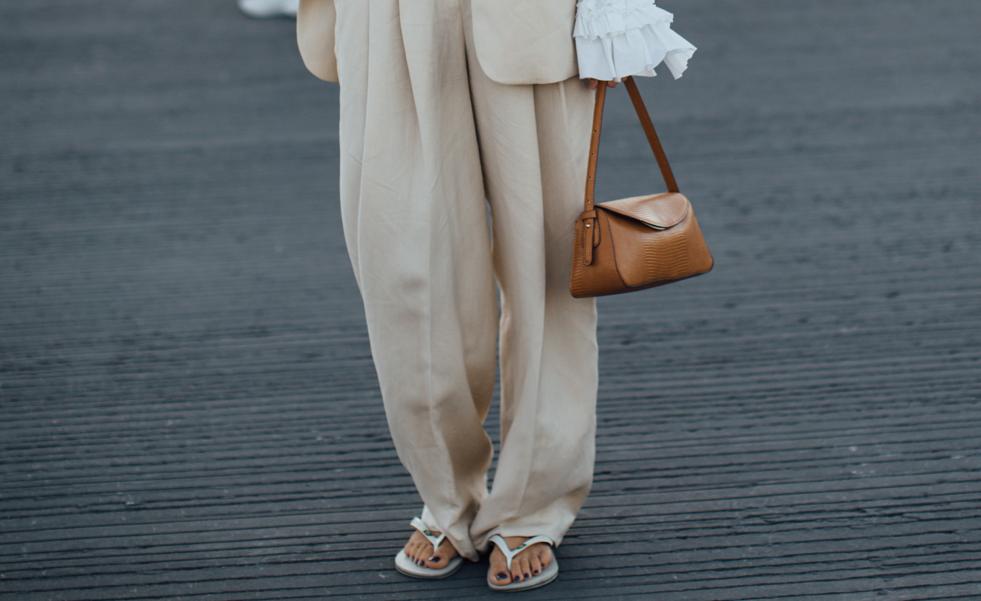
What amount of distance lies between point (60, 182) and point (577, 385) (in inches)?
114

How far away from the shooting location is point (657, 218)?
182cm

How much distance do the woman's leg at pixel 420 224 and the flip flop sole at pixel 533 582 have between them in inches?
6.4

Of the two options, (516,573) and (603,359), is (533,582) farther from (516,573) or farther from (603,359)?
(603,359)

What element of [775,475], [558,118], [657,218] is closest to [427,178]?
[558,118]

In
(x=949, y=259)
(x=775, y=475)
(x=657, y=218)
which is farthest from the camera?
(x=949, y=259)

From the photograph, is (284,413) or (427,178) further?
(284,413)

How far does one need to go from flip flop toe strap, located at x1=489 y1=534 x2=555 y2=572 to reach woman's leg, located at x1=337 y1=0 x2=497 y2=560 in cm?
10

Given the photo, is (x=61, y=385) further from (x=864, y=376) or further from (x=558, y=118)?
(x=864, y=376)

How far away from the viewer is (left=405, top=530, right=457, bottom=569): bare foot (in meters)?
2.08

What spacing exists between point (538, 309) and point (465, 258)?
0.15m

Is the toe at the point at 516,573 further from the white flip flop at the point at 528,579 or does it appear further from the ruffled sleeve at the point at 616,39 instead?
the ruffled sleeve at the point at 616,39

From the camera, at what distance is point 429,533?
83.1 inches

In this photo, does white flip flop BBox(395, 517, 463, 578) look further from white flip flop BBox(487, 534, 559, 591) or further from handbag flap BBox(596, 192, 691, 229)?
handbag flap BBox(596, 192, 691, 229)

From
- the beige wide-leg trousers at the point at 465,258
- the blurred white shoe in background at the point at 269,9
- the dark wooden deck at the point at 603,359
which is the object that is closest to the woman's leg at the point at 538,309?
the beige wide-leg trousers at the point at 465,258
